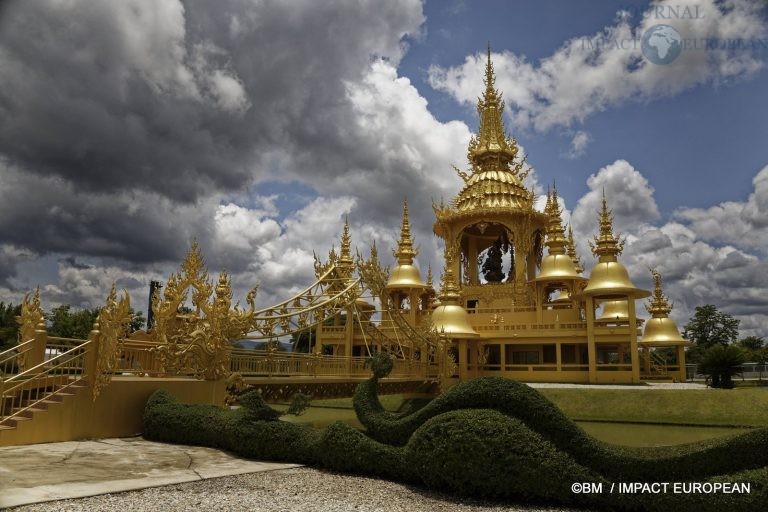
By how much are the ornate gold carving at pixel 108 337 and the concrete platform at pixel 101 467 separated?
3.93 feet

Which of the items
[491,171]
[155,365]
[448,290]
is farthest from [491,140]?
[155,365]

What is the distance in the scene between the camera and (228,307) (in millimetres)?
12789

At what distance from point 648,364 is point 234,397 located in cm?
2383

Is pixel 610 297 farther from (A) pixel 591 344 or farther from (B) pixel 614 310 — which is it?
(B) pixel 614 310

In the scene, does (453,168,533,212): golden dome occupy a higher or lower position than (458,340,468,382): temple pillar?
higher

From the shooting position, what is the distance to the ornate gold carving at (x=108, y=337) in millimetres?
11000

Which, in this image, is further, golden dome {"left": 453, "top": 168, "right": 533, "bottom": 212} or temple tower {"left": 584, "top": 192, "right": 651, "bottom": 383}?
golden dome {"left": 453, "top": 168, "right": 533, "bottom": 212}

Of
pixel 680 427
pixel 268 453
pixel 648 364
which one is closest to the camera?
pixel 268 453

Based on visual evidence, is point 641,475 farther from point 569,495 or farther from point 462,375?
point 462,375

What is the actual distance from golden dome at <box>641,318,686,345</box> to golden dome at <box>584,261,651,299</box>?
359 centimetres

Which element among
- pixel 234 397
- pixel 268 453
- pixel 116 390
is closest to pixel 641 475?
pixel 268 453

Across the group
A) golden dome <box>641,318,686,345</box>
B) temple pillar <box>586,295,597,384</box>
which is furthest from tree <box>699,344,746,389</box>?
temple pillar <box>586,295,597,384</box>

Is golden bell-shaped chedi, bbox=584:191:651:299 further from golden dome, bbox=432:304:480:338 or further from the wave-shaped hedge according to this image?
the wave-shaped hedge

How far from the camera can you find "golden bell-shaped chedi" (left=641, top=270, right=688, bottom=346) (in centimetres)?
2856
